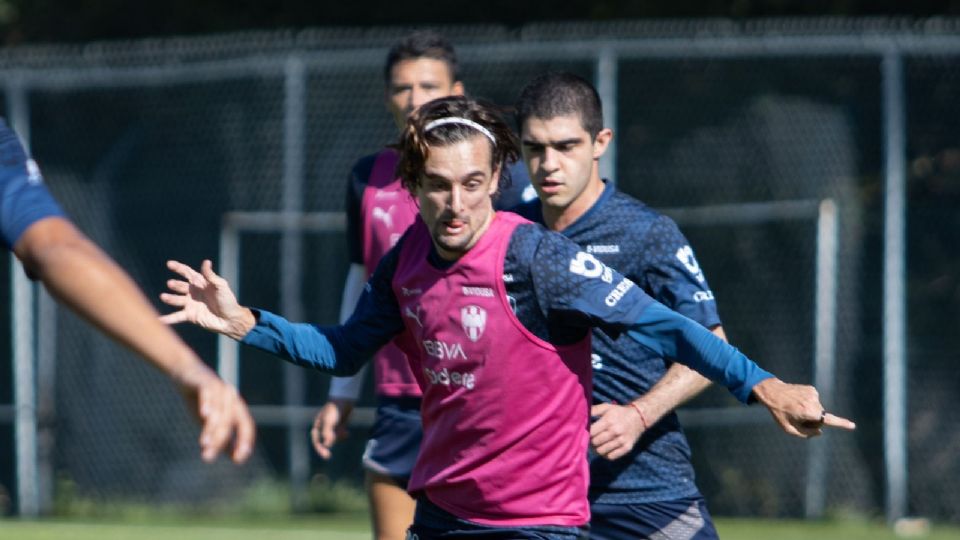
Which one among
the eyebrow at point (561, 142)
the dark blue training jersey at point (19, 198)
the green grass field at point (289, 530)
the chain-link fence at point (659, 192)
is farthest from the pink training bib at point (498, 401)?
the chain-link fence at point (659, 192)

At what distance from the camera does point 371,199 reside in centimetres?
579

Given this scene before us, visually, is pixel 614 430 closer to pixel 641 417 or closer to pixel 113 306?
pixel 641 417

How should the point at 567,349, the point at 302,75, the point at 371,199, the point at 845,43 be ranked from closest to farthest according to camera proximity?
1. the point at 567,349
2. the point at 371,199
3. the point at 845,43
4. the point at 302,75

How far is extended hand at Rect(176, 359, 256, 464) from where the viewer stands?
2.58 meters

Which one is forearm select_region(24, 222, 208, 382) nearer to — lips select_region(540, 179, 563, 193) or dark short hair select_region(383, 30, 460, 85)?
lips select_region(540, 179, 563, 193)

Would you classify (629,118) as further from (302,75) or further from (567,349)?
(567,349)

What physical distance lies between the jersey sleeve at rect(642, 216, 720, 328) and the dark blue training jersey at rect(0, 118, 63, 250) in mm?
2140

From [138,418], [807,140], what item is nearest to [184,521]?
[138,418]

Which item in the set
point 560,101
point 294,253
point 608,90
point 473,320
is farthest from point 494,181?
point 294,253

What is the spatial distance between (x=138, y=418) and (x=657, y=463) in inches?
260

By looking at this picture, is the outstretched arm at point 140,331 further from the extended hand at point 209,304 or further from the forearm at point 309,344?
the forearm at point 309,344

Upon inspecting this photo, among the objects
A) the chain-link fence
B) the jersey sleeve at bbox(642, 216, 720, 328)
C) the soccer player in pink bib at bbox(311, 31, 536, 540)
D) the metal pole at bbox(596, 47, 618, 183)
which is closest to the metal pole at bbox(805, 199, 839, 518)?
the chain-link fence

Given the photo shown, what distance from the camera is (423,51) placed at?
19.5 ft


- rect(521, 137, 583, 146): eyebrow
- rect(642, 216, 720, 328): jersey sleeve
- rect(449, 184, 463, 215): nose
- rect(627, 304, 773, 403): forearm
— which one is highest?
rect(521, 137, 583, 146): eyebrow
